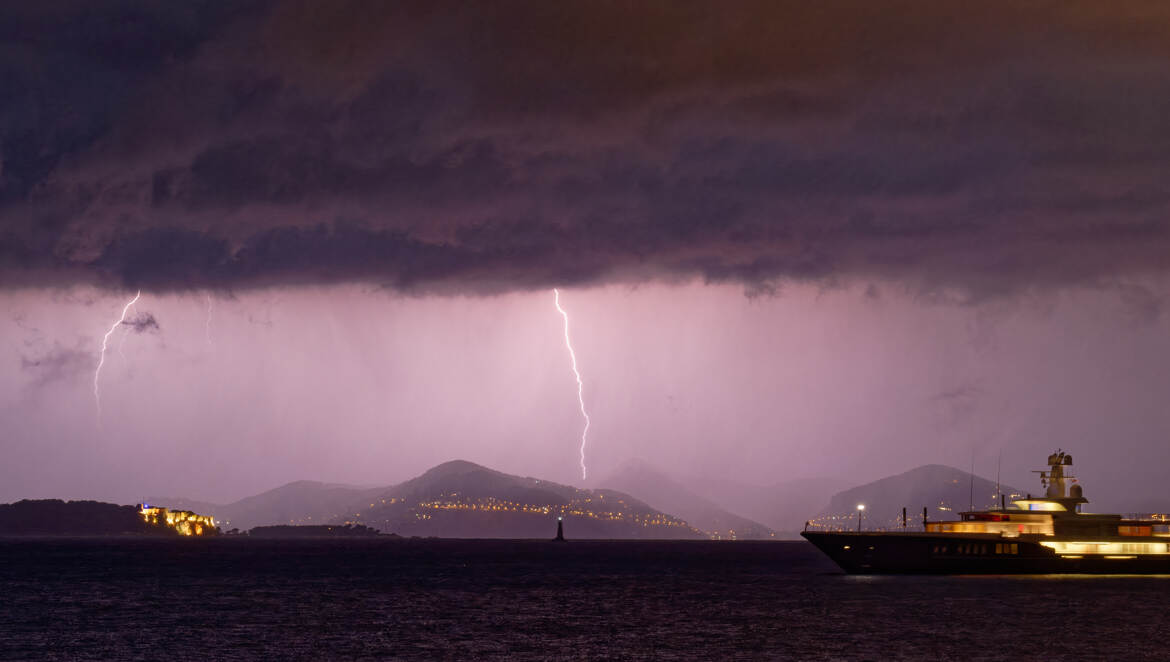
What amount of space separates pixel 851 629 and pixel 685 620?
1318 cm

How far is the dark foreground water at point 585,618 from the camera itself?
70.9 m

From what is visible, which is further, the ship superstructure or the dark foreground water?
the ship superstructure

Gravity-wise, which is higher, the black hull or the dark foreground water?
the black hull

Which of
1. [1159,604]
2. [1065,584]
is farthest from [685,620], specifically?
[1065,584]

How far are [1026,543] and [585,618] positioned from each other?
57.8 meters

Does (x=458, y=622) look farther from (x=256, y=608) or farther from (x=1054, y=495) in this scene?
(x=1054, y=495)

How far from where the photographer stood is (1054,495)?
5094 inches

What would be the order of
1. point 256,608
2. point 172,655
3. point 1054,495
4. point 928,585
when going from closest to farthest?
point 172,655 → point 256,608 → point 928,585 → point 1054,495

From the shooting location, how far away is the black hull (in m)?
123

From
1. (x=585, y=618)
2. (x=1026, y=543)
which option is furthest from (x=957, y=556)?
(x=585, y=618)

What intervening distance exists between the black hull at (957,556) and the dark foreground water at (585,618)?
1817mm

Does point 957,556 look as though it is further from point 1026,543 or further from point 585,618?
point 585,618

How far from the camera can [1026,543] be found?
12494 centimetres

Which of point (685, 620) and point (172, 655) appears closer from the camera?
point (172, 655)
